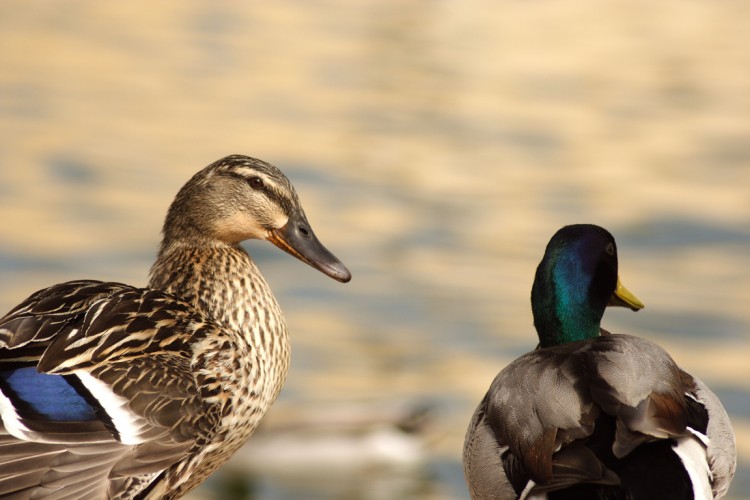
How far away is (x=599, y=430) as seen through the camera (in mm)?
4809

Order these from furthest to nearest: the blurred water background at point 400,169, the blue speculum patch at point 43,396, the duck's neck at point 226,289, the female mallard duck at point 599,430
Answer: the blurred water background at point 400,169 → the duck's neck at point 226,289 → the blue speculum patch at point 43,396 → the female mallard duck at point 599,430

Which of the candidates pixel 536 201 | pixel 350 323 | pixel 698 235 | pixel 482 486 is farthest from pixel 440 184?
pixel 482 486

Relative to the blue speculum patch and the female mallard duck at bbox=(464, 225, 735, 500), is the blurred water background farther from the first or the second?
the blue speculum patch

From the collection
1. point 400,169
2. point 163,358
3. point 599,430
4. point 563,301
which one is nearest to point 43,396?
point 163,358

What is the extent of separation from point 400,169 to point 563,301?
30.5 ft

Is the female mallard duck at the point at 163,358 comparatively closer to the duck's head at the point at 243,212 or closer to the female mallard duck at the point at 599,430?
the duck's head at the point at 243,212

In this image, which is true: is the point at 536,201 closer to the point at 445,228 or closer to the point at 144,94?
the point at 445,228

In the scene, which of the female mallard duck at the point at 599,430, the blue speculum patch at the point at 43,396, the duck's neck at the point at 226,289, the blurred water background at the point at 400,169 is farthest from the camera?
the blurred water background at the point at 400,169

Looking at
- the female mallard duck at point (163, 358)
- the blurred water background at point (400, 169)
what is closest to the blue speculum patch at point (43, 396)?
the female mallard duck at point (163, 358)

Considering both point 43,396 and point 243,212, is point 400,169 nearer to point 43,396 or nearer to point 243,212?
point 243,212

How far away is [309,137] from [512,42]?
430 cm

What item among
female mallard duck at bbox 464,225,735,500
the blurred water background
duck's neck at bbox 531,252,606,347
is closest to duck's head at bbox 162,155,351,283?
duck's neck at bbox 531,252,606,347

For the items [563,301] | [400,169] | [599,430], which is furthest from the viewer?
[400,169]

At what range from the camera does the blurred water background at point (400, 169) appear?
10.4 meters
